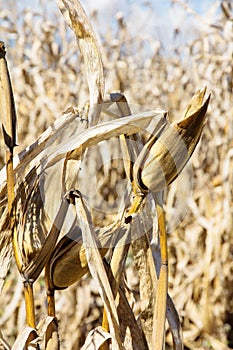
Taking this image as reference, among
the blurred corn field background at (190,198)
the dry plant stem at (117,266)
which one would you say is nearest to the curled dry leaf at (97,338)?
the dry plant stem at (117,266)

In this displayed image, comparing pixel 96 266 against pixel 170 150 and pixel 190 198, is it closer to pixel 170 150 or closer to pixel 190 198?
pixel 170 150

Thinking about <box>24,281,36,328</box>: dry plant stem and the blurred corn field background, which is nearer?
<box>24,281,36,328</box>: dry plant stem

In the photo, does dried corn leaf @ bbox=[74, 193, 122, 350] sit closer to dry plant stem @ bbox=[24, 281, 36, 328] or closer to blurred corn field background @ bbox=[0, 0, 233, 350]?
dry plant stem @ bbox=[24, 281, 36, 328]

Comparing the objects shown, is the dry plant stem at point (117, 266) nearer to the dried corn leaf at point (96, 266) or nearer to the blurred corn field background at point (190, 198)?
the dried corn leaf at point (96, 266)

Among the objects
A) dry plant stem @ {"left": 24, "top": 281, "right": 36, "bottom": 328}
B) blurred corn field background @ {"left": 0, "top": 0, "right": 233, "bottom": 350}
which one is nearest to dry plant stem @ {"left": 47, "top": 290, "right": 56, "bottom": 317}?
dry plant stem @ {"left": 24, "top": 281, "right": 36, "bottom": 328}

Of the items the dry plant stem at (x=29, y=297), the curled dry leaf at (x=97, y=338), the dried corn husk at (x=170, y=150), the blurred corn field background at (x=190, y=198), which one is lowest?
the curled dry leaf at (x=97, y=338)

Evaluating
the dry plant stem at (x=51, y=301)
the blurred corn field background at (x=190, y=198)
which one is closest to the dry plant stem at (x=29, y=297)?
the dry plant stem at (x=51, y=301)

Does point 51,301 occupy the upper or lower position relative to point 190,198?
lower

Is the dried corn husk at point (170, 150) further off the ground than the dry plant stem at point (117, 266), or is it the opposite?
the dried corn husk at point (170, 150)

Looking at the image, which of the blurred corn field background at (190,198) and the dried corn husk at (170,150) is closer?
the dried corn husk at (170,150)

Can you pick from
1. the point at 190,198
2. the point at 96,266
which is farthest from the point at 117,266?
the point at 190,198

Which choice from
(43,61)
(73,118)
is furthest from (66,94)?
(73,118)

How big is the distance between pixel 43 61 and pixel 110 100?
2.07m

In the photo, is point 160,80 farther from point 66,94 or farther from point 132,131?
point 132,131
